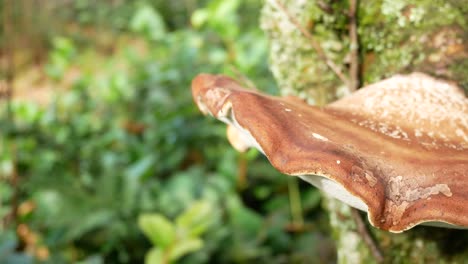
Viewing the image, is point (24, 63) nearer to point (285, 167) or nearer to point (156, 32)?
point (156, 32)

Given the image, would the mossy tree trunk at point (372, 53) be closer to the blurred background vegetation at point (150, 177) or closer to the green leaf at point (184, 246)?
the blurred background vegetation at point (150, 177)

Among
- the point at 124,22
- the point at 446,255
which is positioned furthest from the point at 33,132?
the point at 124,22

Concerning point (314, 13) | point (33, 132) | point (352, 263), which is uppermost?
point (314, 13)

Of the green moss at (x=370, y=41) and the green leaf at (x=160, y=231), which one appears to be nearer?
the green moss at (x=370, y=41)

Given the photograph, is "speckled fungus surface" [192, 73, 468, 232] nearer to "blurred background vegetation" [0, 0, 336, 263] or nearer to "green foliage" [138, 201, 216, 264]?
"blurred background vegetation" [0, 0, 336, 263]

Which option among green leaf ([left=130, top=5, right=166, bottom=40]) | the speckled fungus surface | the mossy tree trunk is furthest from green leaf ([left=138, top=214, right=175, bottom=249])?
green leaf ([left=130, top=5, right=166, bottom=40])

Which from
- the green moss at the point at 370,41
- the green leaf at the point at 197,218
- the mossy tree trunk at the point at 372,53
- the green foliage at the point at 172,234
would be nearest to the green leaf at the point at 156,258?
the green foliage at the point at 172,234
